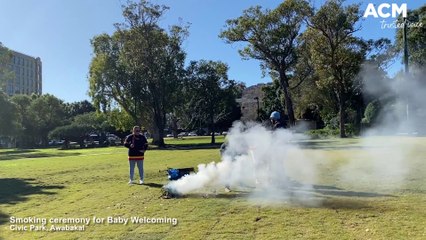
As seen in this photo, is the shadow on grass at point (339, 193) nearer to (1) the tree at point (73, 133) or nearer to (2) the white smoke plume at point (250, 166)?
(2) the white smoke plume at point (250, 166)

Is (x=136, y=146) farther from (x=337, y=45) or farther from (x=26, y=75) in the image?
(x=26, y=75)

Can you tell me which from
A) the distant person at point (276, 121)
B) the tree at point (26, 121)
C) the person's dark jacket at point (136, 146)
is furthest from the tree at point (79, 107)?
the distant person at point (276, 121)

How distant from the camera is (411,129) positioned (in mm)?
22031

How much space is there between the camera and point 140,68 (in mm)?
51344

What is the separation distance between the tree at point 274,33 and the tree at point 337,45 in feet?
9.60

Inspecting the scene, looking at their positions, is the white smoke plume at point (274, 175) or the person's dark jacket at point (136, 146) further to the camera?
the person's dark jacket at point (136, 146)

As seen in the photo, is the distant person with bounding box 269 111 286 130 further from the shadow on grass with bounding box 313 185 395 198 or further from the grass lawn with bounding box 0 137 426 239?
the grass lawn with bounding box 0 137 426 239

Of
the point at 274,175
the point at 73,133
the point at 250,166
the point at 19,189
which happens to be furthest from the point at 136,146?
the point at 73,133

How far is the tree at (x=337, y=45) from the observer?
4756cm

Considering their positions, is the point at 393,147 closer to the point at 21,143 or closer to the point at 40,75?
the point at 21,143

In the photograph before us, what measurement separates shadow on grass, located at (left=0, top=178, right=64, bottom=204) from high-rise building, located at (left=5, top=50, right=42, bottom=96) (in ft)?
469

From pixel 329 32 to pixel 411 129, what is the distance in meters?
29.0

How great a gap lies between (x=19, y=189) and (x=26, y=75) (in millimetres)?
161885

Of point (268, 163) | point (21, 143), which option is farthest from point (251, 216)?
point (21, 143)
